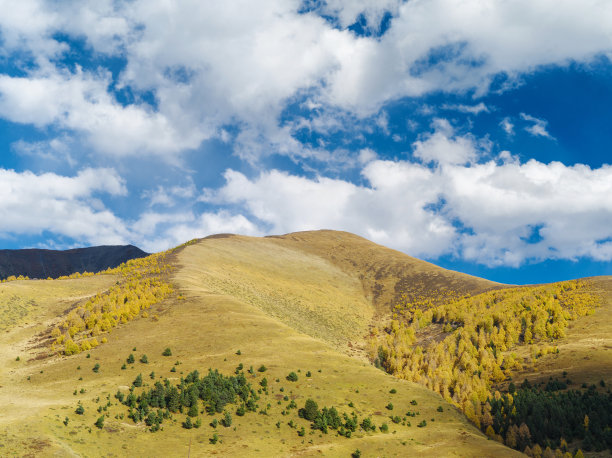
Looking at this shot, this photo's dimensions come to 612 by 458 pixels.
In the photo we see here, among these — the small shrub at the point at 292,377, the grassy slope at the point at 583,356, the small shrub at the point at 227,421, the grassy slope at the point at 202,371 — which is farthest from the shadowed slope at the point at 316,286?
the small shrub at the point at 227,421

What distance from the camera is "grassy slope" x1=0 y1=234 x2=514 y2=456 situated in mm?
36469

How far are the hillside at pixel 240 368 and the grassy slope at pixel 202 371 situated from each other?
23 cm

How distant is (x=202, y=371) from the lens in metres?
53.0

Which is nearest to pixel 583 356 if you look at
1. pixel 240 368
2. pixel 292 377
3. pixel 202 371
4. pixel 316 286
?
pixel 292 377

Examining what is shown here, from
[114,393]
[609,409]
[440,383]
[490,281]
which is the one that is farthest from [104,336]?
[490,281]

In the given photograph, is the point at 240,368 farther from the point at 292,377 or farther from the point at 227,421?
the point at 227,421

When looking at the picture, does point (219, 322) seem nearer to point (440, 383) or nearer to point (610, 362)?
Answer: point (440, 383)

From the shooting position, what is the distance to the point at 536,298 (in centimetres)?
11100

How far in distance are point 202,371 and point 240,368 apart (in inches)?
210

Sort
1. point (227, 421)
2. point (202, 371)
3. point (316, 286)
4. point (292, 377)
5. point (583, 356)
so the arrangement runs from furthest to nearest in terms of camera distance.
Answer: point (316, 286) < point (583, 356) < point (202, 371) < point (292, 377) < point (227, 421)

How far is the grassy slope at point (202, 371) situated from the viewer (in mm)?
36469

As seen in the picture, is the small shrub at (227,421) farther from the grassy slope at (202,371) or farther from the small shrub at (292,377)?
the small shrub at (292,377)

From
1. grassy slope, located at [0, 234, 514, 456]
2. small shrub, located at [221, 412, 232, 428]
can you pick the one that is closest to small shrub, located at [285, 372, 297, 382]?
grassy slope, located at [0, 234, 514, 456]

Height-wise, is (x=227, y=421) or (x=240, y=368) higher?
(x=240, y=368)
